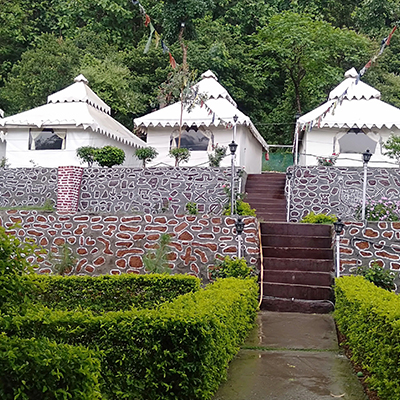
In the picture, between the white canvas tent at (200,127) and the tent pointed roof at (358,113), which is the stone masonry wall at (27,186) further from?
the tent pointed roof at (358,113)

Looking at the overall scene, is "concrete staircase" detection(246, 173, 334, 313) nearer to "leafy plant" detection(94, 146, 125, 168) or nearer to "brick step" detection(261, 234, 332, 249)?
"brick step" detection(261, 234, 332, 249)

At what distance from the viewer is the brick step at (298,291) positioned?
9.73 meters

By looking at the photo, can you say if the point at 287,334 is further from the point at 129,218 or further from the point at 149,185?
the point at 149,185

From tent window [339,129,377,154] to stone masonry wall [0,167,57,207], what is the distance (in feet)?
31.6

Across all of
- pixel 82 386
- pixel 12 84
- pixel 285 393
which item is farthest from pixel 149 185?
pixel 12 84

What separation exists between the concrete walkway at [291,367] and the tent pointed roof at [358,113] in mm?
10638

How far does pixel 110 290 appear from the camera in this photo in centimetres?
827

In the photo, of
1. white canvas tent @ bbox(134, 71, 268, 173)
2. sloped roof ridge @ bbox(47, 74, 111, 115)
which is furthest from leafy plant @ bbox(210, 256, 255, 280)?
sloped roof ridge @ bbox(47, 74, 111, 115)

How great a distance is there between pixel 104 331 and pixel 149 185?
10784 millimetres

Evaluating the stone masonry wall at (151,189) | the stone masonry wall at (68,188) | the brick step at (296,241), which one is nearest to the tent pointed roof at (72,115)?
the stone masonry wall at (68,188)

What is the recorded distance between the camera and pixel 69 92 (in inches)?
770

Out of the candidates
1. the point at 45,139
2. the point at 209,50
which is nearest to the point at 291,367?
the point at 45,139

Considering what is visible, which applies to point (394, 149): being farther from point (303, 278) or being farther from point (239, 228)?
point (239, 228)

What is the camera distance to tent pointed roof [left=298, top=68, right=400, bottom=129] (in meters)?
17.8
